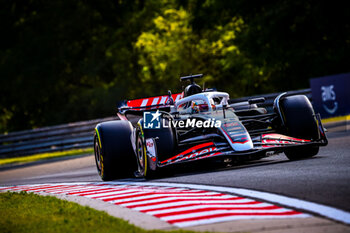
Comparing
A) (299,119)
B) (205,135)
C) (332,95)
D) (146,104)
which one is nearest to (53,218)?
(205,135)

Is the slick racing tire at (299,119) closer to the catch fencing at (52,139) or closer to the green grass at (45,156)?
the green grass at (45,156)

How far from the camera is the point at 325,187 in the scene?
23.7 feet

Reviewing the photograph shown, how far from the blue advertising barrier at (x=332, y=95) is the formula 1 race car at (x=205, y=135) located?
38.2 feet

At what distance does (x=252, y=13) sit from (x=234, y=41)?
1.96 m

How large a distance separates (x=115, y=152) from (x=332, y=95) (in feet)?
44.9

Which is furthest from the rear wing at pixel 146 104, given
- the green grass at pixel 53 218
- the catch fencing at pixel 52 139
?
the catch fencing at pixel 52 139

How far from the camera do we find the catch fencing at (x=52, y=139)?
26.8 m

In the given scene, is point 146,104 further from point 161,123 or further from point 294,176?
point 294,176

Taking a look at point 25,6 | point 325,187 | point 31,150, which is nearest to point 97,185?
point 325,187

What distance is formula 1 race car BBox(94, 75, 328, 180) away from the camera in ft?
33.2

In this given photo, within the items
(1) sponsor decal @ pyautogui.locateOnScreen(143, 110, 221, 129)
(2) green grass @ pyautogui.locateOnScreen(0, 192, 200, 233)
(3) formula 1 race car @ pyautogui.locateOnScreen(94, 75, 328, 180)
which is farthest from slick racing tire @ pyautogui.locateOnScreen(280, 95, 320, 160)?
(2) green grass @ pyautogui.locateOnScreen(0, 192, 200, 233)

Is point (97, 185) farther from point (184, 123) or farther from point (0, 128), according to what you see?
point (0, 128)

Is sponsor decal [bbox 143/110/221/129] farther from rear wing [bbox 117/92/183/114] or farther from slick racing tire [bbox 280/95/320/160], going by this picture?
rear wing [bbox 117/92/183/114]

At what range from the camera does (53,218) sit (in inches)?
282
